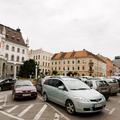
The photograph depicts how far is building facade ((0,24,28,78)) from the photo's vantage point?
68.1 meters

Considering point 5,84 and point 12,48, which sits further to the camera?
point 12,48

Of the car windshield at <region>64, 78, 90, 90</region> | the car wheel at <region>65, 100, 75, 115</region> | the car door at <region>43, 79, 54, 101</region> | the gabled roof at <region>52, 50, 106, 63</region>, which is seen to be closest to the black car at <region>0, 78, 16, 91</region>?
the car door at <region>43, 79, 54, 101</region>

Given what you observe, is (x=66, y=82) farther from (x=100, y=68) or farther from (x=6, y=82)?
(x=100, y=68)

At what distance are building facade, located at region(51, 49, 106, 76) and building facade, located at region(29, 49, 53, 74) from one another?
11.5ft

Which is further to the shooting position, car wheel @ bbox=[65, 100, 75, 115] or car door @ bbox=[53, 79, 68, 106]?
car door @ bbox=[53, 79, 68, 106]

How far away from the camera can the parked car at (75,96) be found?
32.8ft

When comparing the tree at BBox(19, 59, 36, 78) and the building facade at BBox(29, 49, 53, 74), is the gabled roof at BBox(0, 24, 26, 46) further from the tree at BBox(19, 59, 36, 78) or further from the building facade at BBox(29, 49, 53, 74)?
the building facade at BBox(29, 49, 53, 74)

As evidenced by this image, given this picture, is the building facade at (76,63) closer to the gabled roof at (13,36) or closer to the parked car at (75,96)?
the gabled roof at (13,36)

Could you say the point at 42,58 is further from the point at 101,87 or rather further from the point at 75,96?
the point at 75,96

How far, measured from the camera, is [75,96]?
34.2 ft

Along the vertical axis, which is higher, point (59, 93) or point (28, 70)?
point (28, 70)

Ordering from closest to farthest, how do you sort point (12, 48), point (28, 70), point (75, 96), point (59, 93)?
point (75, 96) → point (59, 93) → point (28, 70) → point (12, 48)

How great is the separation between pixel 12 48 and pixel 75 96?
67.4m

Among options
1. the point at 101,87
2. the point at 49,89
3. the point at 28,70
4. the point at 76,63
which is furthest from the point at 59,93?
the point at 76,63
